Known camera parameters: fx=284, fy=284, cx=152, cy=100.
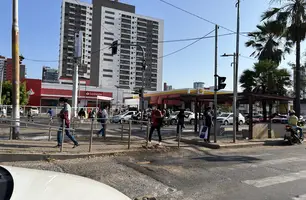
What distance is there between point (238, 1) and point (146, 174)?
10.4m

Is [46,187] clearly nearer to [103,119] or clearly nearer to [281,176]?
[281,176]

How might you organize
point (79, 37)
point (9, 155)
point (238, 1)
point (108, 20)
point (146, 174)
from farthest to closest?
point (108, 20)
point (79, 37)
point (238, 1)
point (9, 155)
point (146, 174)

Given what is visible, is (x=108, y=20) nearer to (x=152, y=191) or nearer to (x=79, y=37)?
(x=79, y=37)

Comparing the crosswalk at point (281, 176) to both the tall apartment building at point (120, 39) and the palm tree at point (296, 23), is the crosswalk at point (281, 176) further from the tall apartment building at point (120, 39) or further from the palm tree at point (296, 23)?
the tall apartment building at point (120, 39)

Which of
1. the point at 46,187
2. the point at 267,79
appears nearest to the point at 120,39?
the point at 267,79

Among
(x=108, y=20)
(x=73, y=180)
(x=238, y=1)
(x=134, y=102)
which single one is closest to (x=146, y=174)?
(x=73, y=180)

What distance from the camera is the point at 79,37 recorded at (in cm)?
3375

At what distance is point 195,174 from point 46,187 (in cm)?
530

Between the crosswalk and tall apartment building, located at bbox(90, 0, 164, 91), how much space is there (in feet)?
349

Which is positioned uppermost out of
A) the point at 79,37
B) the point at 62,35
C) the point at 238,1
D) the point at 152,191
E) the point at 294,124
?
the point at 62,35

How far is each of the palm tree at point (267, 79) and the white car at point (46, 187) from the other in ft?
78.4

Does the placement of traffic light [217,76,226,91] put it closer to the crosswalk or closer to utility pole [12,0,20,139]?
the crosswalk

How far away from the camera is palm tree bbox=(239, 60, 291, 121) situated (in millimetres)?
24141

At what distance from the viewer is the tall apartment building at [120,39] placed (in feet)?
386
